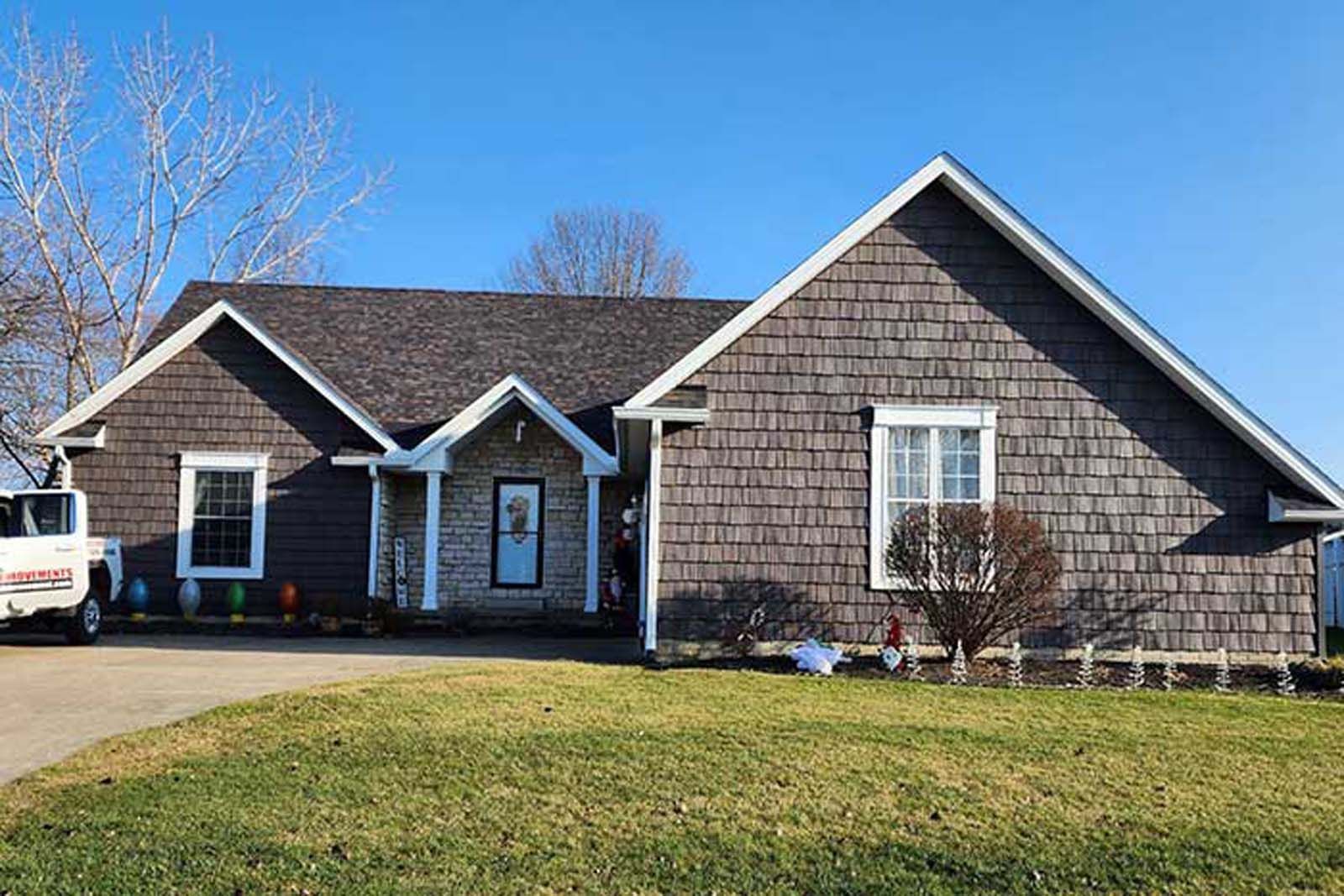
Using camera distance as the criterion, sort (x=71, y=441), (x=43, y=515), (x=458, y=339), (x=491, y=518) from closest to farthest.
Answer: (x=43, y=515) → (x=71, y=441) → (x=491, y=518) → (x=458, y=339)

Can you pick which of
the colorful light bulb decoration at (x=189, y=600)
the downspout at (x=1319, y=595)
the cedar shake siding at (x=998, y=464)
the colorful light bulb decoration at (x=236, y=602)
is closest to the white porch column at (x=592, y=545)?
the cedar shake siding at (x=998, y=464)

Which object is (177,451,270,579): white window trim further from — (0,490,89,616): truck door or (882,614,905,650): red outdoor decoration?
(882,614,905,650): red outdoor decoration

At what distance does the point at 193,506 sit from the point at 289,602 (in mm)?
2064

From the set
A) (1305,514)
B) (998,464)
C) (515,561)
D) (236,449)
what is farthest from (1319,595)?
(236,449)

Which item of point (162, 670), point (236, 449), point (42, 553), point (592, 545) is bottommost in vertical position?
point (162, 670)

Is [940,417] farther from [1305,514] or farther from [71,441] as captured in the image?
[71,441]

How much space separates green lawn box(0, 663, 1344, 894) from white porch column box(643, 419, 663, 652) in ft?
10.3

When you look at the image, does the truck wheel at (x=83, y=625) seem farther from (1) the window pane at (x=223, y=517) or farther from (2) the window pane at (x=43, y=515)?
(1) the window pane at (x=223, y=517)

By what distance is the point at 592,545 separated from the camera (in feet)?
54.9

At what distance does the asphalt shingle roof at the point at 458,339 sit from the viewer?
1788 centimetres

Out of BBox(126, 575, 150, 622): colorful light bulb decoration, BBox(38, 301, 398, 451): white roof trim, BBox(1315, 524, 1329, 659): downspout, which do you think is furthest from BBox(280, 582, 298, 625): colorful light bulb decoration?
BBox(1315, 524, 1329, 659): downspout

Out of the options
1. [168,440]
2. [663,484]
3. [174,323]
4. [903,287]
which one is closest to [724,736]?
[663,484]

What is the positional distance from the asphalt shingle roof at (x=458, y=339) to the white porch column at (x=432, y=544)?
96 centimetres

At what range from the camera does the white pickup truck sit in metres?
12.8
